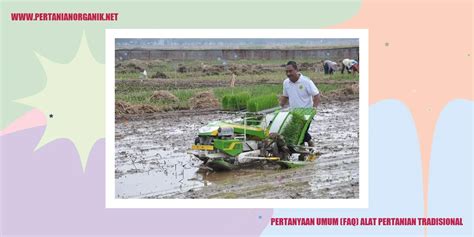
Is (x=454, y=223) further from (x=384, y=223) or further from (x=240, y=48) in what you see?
(x=240, y=48)

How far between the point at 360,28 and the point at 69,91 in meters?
3.09

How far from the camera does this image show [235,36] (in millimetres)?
7930

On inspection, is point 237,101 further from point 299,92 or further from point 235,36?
point 235,36

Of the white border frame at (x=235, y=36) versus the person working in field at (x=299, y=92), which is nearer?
the white border frame at (x=235, y=36)

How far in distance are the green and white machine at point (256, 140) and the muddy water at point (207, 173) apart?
6.4 inches

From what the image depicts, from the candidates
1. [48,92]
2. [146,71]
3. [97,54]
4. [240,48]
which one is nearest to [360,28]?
[240,48]

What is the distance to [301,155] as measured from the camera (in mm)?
9570

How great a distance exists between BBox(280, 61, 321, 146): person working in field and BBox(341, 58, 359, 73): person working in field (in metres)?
1.20

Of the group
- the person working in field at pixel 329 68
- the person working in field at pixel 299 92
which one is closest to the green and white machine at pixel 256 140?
the person working in field at pixel 299 92

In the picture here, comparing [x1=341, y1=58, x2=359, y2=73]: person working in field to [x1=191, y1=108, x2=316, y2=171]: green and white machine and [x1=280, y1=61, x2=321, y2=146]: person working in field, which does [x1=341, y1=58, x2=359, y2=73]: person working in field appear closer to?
[x1=280, y1=61, x2=321, y2=146]: person working in field

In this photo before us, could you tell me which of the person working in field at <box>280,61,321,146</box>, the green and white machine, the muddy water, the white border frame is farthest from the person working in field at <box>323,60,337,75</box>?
the white border frame

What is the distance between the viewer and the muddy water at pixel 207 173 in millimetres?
8344

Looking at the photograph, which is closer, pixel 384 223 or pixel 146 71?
pixel 384 223

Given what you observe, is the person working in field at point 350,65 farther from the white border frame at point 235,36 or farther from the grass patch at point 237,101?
the white border frame at point 235,36
